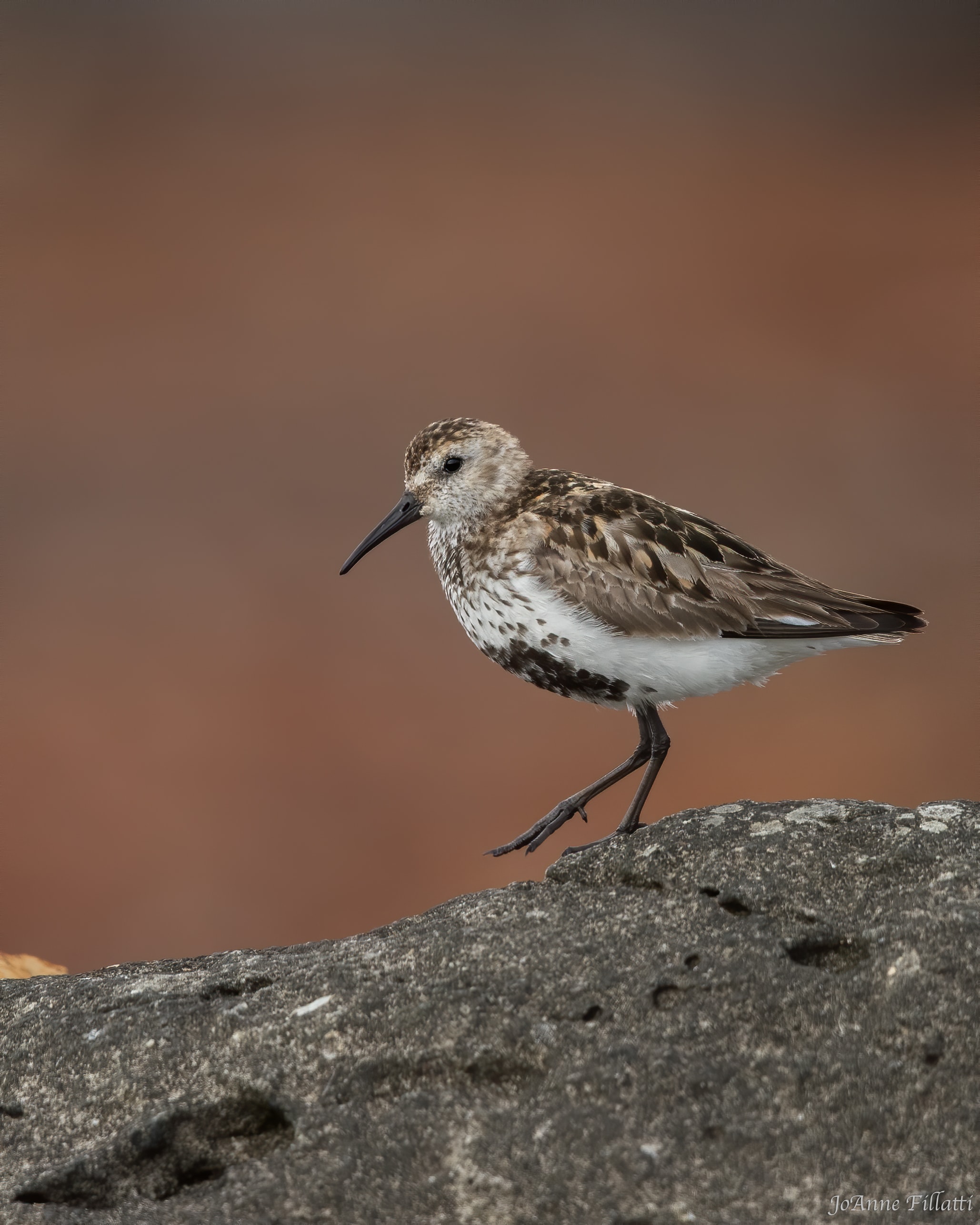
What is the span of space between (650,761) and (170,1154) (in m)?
2.32

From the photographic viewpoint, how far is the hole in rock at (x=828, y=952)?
10.1ft

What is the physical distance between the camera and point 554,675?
4496 millimetres

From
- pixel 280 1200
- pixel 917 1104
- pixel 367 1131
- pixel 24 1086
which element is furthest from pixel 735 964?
pixel 24 1086

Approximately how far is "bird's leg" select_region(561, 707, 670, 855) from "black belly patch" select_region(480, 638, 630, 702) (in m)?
0.15

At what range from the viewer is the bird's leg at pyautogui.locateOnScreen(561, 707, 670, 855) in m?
4.42

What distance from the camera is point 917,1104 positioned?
2.67m

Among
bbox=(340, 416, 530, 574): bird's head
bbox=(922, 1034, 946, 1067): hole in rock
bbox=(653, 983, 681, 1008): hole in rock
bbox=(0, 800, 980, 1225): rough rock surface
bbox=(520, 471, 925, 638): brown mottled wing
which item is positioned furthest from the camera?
bbox=(340, 416, 530, 574): bird's head

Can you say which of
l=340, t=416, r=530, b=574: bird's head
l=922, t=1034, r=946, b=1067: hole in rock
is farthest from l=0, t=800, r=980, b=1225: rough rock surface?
l=340, t=416, r=530, b=574: bird's head

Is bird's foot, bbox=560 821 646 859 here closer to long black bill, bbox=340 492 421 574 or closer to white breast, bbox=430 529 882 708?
white breast, bbox=430 529 882 708

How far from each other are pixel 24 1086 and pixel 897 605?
3242 mm

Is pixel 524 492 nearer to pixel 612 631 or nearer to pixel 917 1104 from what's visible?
pixel 612 631
